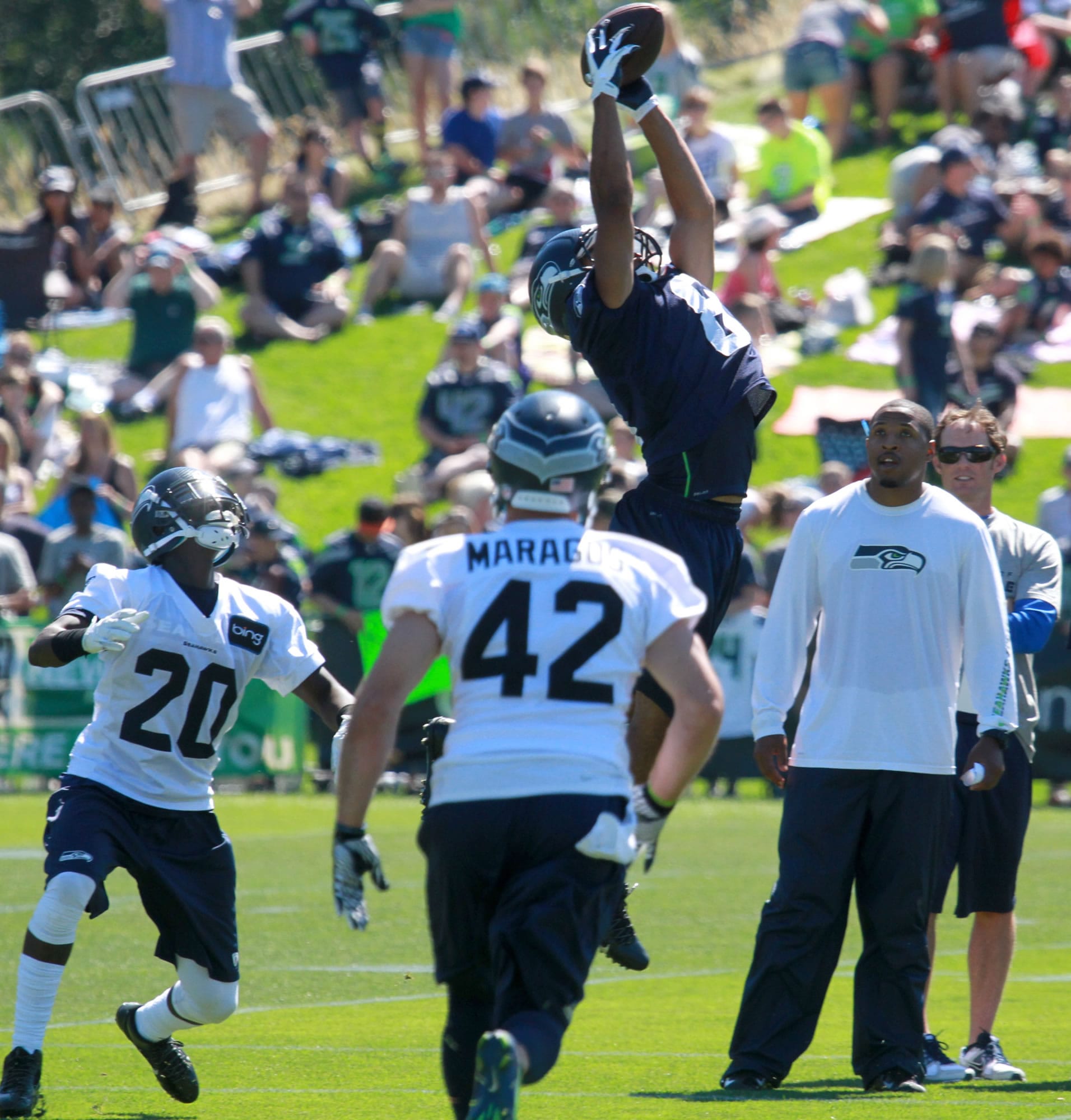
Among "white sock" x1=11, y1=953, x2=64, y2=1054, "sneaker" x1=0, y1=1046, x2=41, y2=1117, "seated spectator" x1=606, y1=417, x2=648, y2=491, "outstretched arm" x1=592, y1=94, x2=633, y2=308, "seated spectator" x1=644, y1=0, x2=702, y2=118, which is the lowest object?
"seated spectator" x1=606, y1=417, x2=648, y2=491

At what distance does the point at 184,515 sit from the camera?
635 centimetres

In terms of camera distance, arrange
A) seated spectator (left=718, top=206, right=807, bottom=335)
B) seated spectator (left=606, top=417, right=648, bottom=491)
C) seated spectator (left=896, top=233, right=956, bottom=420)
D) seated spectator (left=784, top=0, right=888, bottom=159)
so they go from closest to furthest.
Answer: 1. seated spectator (left=606, top=417, right=648, bottom=491)
2. seated spectator (left=896, top=233, right=956, bottom=420)
3. seated spectator (left=718, top=206, right=807, bottom=335)
4. seated spectator (left=784, top=0, right=888, bottom=159)

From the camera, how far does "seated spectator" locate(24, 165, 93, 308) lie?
20656 mm

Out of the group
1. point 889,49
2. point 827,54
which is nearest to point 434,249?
point 827,54

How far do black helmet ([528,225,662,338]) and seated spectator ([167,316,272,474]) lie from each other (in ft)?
35.8

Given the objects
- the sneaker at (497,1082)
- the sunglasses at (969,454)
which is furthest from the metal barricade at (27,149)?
the sneaker at (497,1082)

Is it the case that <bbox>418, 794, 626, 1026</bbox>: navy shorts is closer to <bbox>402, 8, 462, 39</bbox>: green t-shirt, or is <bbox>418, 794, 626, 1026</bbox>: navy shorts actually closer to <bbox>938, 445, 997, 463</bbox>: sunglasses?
<bbox>938, 445, 997, 463</bbox>: sunglasses

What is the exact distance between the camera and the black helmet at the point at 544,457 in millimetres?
4672

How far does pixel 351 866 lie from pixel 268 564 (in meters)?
10.7

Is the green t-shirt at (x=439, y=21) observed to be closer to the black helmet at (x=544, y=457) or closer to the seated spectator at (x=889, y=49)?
the seated spectator at (x=889, y=49)

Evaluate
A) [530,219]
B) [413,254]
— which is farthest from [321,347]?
[530,219]

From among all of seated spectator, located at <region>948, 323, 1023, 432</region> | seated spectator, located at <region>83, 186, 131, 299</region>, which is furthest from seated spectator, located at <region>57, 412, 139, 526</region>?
seated spectator, located at <region>948, 323, 1023, 432</region>

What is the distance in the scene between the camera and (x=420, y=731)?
48.8 feet

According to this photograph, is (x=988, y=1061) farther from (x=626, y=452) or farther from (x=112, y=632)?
(x=626, y=452)
